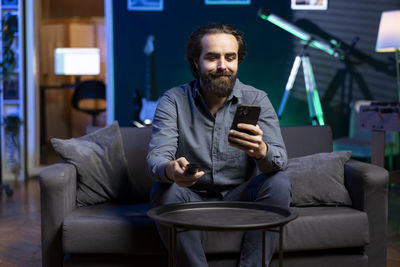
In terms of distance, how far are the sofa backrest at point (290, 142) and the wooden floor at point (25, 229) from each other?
67 cm

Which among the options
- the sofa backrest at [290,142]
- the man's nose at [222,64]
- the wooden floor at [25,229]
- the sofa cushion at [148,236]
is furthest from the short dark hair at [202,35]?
the wooden floor at [25,229]

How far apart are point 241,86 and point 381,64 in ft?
13.0

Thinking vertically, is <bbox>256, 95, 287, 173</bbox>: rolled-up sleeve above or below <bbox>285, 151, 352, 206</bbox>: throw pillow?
above

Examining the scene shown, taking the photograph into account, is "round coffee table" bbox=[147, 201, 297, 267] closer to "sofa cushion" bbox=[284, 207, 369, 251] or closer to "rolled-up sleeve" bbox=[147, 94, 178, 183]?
"rolled-up sleeve" bbox=[147, 94, 178, 183]

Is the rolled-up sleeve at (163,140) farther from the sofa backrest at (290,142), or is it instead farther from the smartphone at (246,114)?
the sofa backrest at (290,142)

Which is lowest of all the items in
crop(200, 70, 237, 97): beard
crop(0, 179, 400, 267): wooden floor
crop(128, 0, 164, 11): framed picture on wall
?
crop(0, 179, 400, 267): wooden floor

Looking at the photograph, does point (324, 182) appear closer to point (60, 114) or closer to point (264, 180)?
point (264, 180)

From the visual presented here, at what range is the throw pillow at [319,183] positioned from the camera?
2277mm

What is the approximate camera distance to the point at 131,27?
18.7 feet

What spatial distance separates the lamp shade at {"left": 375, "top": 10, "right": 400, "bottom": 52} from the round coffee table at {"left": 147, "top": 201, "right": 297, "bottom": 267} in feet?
11.9

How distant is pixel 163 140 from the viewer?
2.01m

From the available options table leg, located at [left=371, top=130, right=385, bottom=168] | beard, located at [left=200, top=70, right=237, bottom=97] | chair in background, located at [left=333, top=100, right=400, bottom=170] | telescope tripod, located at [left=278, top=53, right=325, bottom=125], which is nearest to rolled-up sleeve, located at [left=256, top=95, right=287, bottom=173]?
beard, located at [left=200, top=70, right=237, bottom=97]

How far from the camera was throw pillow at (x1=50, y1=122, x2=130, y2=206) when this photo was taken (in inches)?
91.4

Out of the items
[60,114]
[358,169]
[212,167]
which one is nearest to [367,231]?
[358,169]
